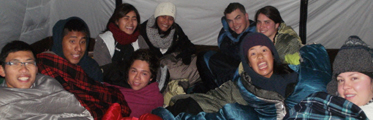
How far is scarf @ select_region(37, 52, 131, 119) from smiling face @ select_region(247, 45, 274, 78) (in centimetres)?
81

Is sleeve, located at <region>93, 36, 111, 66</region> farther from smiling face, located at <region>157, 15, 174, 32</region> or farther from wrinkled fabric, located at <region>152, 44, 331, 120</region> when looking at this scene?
wrinkled fabric, located at <region>152, 44, 331, 120</region>

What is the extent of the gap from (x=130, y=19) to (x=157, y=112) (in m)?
0.90

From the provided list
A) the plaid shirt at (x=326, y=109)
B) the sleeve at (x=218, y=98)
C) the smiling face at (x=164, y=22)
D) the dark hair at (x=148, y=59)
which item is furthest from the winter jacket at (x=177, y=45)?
the plaid shirt at (x=326, y=109)

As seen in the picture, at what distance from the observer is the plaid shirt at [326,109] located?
158cm

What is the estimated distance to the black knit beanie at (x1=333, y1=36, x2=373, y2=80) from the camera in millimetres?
1599

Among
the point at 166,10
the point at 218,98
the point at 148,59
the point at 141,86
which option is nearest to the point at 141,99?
the point at 141,86

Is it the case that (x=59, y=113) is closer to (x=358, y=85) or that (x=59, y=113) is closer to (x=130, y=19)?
(x=130, y=19)

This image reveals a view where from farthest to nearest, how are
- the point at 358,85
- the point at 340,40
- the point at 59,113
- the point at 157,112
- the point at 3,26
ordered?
the point at 340,40 → the point at 3,26 → the point at 157,112 → the point at 59,113 → the point at 358,85

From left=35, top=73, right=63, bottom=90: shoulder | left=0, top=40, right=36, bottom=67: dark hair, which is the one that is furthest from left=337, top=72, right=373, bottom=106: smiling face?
left=0, top=40, right=36, bottom=67: dark hair

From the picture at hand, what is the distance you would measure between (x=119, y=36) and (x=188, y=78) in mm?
625

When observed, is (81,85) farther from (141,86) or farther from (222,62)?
(222,62)

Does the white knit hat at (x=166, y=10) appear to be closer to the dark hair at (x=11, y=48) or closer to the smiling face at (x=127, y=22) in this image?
the smiling face at (x=127, y=22)

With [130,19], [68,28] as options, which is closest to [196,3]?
[130,19]

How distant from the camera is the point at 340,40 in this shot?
335cm
